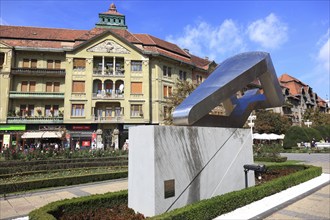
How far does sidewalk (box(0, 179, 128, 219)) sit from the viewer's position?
28.9 feet

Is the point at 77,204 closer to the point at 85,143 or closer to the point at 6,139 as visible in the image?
the point at 85,143

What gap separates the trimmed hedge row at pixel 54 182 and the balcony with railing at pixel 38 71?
2552 centimetres

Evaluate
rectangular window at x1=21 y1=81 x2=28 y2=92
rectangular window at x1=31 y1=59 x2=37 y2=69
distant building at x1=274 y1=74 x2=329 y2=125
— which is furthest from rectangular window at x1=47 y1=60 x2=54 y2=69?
distant building at x1=274 y1=74 x2=329 y2=125

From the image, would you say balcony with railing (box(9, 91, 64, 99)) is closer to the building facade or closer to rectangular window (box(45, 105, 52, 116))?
the building facade

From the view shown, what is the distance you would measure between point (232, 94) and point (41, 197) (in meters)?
9.01

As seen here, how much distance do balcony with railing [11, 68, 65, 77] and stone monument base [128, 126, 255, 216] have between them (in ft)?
108

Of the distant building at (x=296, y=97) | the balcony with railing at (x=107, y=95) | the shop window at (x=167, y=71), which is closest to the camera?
the balcony with railing at (x=107, y=95)

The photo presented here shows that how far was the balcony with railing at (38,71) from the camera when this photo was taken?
117 ft

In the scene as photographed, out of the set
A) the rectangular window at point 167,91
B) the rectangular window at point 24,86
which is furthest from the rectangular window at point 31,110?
the rectangular window at point 167,91

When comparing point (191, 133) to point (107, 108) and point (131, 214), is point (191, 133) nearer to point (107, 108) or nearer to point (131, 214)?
point (131, 214)

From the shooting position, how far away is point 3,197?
1123cm

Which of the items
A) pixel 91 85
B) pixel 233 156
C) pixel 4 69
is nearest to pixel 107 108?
pixel 91 85

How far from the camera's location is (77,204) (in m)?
6.99

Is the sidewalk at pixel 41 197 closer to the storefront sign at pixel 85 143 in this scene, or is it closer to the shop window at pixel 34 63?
the storefront sign at pixel 85 143
